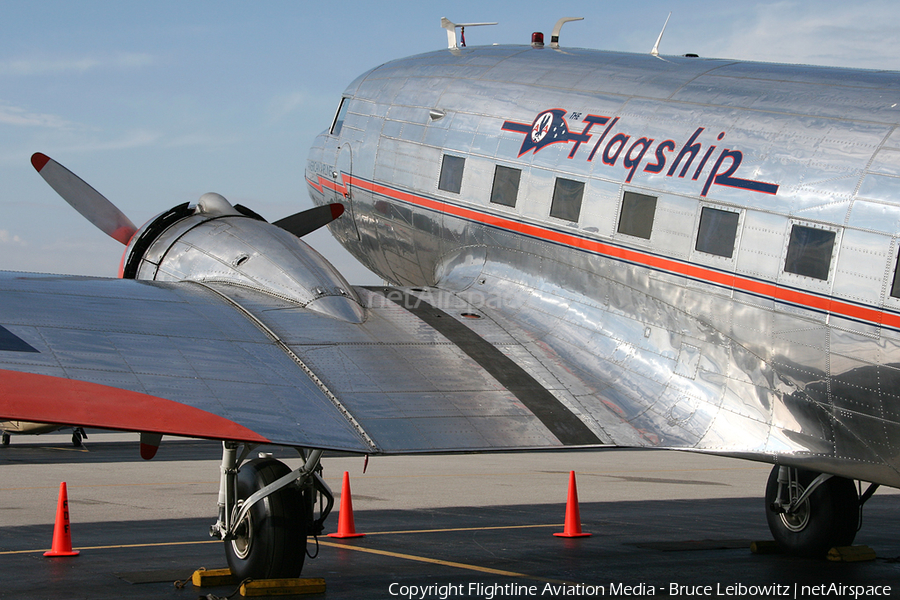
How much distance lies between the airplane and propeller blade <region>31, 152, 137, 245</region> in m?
1.54

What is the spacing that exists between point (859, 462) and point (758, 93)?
329 cm

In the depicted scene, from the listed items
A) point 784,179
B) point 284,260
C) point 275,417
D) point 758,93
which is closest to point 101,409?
point 275,417

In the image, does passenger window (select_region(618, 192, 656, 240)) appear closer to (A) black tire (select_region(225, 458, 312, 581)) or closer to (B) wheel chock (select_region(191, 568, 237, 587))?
(A) black tire (select_region(225, 458, 312, 581))

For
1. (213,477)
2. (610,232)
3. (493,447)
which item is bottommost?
(213,477)

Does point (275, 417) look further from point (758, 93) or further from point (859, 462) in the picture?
point (758, 93)

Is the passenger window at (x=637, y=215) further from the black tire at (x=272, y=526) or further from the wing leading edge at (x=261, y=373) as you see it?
the black tire at (x=272, y=526)

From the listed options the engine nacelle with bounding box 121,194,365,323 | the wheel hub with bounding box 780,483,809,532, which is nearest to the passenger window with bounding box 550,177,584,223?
the engine nacelle with bounding box 121,194,365,323

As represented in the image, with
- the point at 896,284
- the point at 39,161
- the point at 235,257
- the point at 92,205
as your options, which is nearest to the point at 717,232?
the point at 896,284

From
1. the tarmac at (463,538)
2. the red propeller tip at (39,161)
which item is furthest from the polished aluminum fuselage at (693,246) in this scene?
the red propeller tip at (39,161)

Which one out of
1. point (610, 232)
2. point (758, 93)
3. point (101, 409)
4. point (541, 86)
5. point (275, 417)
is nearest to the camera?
point (101, 409)

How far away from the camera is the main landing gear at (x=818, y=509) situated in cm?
1170

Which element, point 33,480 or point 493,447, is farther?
point 33,480

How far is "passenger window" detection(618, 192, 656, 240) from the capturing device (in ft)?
29.4

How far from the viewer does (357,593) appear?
9.48 meters
